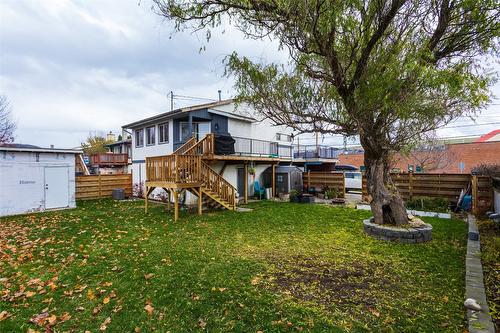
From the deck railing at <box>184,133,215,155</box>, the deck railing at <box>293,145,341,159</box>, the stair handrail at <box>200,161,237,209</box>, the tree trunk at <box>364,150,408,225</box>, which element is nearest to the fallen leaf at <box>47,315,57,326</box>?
the tree trunk at <box>364,150,408,225</box>

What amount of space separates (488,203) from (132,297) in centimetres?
1244

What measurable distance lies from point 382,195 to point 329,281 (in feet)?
12.5

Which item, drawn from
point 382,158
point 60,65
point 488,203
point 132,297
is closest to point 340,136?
point 382,158

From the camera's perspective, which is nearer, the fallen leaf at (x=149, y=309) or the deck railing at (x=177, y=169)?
the fallen leaf at (x=149, y=309)

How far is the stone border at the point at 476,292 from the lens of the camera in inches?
107

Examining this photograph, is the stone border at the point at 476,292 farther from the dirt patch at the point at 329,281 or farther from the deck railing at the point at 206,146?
the deck railing at the point at 206,146

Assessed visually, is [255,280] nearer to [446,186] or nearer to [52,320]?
[52,320]

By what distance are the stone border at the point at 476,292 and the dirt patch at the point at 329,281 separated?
0.98 m

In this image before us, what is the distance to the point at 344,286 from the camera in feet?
13.1

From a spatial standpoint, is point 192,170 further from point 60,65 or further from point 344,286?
point 60,65

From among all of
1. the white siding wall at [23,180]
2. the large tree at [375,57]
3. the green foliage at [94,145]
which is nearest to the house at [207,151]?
the large tree at [375,57]

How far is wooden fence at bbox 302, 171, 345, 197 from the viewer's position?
599 inches

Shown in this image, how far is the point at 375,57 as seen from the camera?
5.57m

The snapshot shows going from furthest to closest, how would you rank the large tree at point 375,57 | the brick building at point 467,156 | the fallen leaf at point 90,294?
1. the brick building at point 467,156
2. the large tree at point 375,57
3. the fallen leaf at point 90,294
